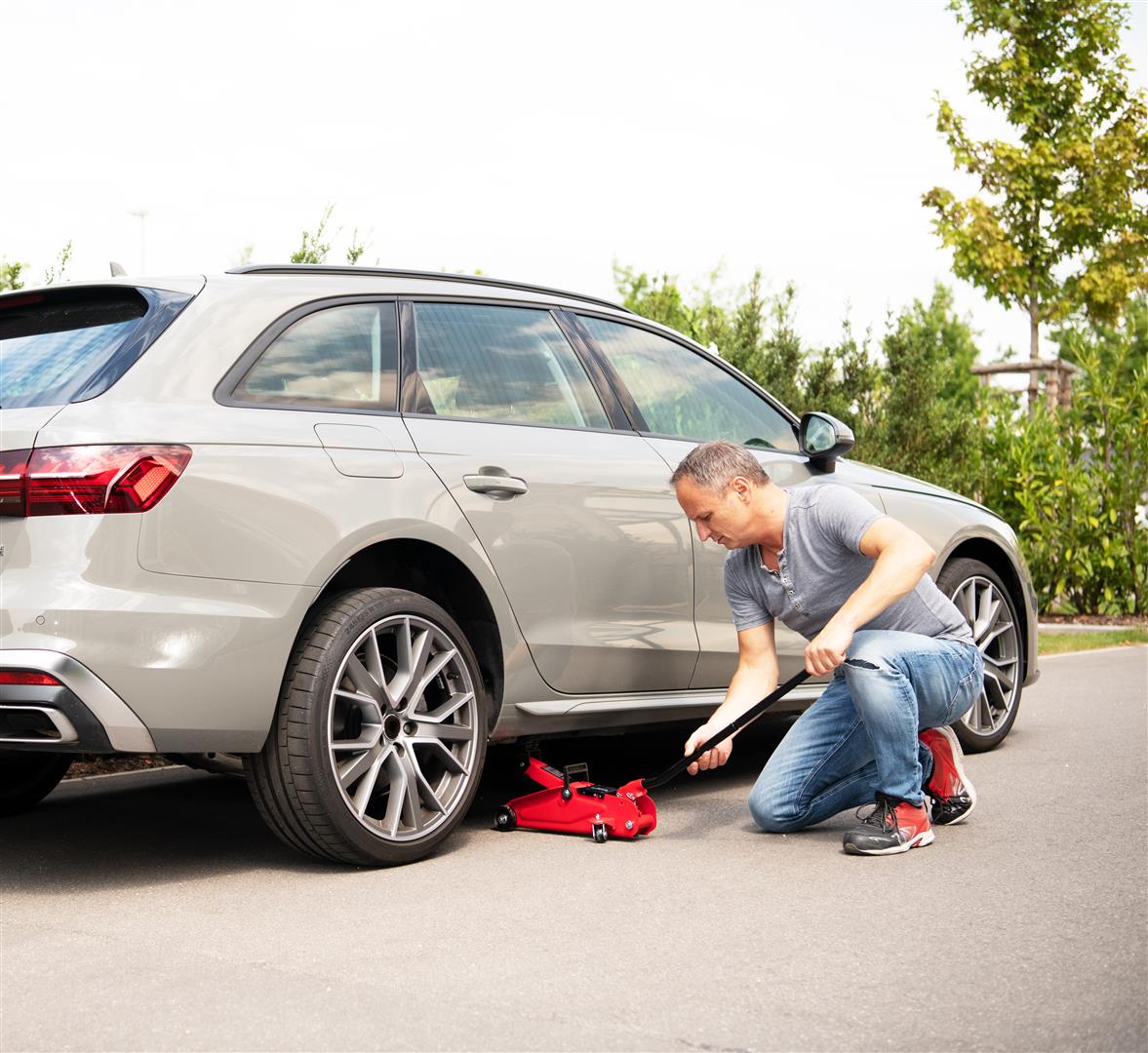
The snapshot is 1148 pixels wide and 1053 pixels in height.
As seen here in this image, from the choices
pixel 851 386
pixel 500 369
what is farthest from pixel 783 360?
pixel 500 369

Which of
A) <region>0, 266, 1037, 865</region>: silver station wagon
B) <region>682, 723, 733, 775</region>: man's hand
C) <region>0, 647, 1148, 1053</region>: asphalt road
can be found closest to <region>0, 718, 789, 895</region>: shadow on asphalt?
<region>0, 647, 1148, 1053</region>: asphalt road

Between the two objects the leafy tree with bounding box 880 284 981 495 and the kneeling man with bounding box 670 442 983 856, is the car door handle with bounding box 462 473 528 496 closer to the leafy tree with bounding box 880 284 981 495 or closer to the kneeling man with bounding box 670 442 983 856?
the kneeling man with bounding box 670 442 983 856

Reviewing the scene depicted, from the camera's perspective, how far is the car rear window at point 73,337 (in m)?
4.36

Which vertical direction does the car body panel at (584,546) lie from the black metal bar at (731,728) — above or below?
above

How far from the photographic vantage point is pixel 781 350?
13.7 m

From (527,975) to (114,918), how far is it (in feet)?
4.17

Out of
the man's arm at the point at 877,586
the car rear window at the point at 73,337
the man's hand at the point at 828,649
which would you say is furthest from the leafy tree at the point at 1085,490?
the car rear window at the point at 73,337

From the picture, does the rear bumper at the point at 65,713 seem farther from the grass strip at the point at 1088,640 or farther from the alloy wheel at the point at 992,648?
the grass strip at the point at 1088,640

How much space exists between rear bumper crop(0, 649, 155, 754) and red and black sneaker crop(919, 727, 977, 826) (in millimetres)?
2602

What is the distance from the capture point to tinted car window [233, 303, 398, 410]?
4625 mm

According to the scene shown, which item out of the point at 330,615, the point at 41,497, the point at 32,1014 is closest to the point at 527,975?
A: the point at 32,1014

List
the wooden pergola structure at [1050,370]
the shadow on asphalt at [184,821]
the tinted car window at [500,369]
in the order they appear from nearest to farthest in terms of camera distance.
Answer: the shadow on asphalt at [184,821] → the tinted car window at [500,369] → the wooden pergola structure at [1050,370]

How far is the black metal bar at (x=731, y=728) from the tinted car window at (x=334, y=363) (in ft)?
4.83

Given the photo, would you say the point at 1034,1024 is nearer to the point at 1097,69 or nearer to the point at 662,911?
the point at 662,911
